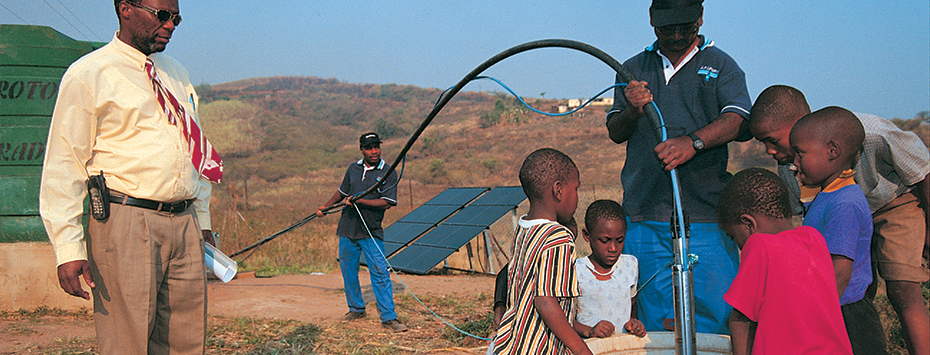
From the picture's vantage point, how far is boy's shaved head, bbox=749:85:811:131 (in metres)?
2.53

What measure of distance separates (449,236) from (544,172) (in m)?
6.13

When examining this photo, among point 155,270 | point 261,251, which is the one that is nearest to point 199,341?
point 155,270

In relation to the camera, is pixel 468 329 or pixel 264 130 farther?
A: pixel 264 130

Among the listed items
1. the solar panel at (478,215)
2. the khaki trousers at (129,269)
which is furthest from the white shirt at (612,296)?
the solar panel at (478,215)

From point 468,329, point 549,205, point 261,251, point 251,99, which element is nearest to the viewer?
point 549,205

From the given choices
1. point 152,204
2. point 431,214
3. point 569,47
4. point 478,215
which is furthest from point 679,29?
point 431,214

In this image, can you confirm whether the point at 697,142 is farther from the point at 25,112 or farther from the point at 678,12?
the point at 25,112

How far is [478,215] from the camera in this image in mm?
8719

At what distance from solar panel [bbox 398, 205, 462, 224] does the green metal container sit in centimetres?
482

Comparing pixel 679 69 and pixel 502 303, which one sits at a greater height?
pixel 679 69

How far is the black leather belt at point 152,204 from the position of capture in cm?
261

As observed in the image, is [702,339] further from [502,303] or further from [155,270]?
[155,270]

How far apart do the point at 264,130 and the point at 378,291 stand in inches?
1822

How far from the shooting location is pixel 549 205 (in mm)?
2346
